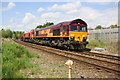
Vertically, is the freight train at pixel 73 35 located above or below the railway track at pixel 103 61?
above

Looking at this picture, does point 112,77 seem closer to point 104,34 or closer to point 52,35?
point 52,35

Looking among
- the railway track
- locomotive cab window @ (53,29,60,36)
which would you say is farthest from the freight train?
the railway track

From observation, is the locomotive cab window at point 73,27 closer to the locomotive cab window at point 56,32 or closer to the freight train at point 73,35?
the freight train at point 73,35

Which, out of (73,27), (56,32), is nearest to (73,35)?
(73,27)

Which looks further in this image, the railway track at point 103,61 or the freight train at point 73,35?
the freight train at point 73,35

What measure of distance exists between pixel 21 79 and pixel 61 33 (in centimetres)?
1044

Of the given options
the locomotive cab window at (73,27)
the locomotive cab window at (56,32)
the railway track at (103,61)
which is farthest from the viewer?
the locomotive cab window at (56,32)

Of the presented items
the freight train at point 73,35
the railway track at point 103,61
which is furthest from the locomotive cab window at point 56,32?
the railway track at point 103,61

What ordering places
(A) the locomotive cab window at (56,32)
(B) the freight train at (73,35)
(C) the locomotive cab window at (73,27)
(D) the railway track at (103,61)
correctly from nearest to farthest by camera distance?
(D) the railway track at (103,61), (B) the freight train at (73,35), (C) the locomotive cab window at (73,27), (A) the locomotive cab window at (56,32)

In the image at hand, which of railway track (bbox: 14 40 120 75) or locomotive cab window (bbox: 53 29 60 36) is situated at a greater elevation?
locomotive cab window (bbox: 53 29 60 36)

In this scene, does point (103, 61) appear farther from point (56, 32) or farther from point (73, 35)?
point (56, 32)

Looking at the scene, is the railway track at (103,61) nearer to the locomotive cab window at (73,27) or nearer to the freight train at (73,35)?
the freight train at (73,35)

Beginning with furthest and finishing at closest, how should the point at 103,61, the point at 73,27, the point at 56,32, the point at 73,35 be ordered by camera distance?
the point at 56,32 < the point at 73,27 < the point at 73,35 < the point at 103,61

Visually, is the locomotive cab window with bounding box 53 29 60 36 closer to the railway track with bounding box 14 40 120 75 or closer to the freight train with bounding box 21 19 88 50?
the freight train with bounding box 21 19 88 50
